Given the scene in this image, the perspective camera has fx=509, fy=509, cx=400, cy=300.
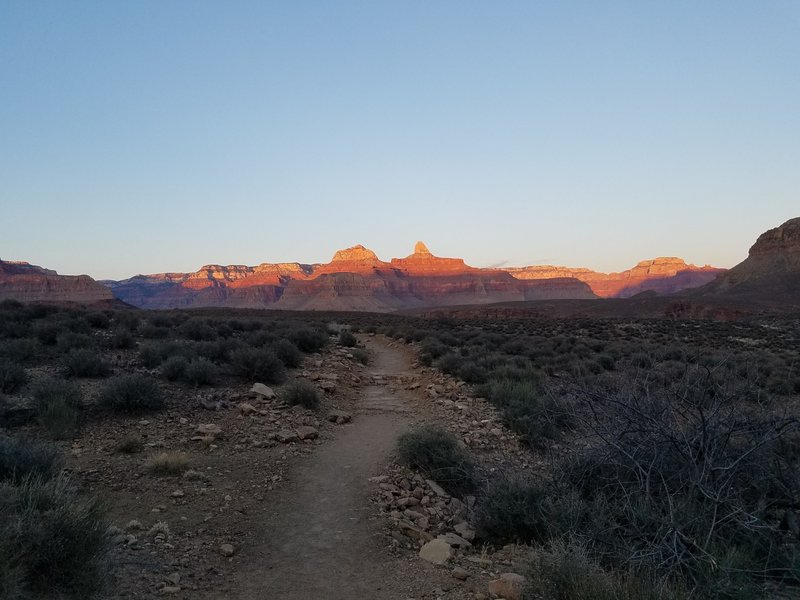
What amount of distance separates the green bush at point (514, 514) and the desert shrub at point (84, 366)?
8683 millimetres

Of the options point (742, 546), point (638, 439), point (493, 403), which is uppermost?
point (638, 439)

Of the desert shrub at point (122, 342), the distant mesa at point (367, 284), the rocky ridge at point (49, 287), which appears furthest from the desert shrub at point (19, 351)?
the rocky ridge at point (49, 287)

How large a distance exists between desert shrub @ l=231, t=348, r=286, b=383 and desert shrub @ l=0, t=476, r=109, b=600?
7.76 m

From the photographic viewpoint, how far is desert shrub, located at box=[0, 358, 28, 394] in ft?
29.6

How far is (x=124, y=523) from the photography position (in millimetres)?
5215

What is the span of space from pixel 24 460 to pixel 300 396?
5.61m

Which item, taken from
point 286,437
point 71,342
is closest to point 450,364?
point 286,437

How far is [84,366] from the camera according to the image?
407 inches

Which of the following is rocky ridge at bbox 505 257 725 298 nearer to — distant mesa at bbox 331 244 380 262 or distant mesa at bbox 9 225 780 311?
distant mesa at bbox 9 225 780 311

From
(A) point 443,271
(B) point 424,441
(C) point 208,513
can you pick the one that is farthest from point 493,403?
(A) point 443,271

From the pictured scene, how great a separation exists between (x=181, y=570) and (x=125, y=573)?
488 mm

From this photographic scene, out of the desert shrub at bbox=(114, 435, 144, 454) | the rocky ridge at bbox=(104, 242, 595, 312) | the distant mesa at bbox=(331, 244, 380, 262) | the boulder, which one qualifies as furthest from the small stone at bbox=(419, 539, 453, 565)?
the distant mesa at bbox=(331, 244, 380, 262)

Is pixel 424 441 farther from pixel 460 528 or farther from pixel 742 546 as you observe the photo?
pixel 742 546

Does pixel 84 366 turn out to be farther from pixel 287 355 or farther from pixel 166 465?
pixel 166 465
